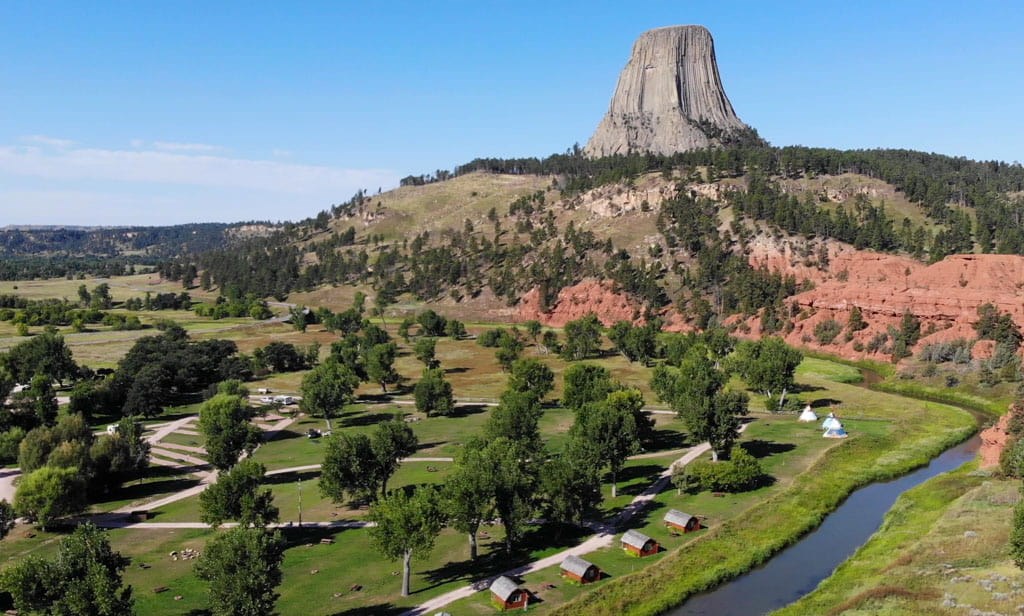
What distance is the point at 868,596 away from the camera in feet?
155

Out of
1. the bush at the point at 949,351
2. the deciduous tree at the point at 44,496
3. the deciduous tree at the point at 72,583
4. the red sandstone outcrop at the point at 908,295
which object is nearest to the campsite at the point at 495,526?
the deciduous tree at the point at 44,496

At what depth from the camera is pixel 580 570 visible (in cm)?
5106

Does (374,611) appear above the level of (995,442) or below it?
below

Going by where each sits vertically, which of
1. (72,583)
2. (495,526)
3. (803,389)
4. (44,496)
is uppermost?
(72,583)

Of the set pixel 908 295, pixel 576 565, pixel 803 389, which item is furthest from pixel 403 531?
pixel 908 295

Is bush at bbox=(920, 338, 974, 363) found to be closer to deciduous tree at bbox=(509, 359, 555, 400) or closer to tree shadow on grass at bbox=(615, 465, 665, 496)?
deciduous tree at bbox=(509, 359, 555, 400)

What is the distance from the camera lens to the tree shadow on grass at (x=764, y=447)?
82.5m

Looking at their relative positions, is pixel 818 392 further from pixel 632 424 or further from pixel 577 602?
pixel 577 602

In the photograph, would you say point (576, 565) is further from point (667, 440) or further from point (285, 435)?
point (285, 435)

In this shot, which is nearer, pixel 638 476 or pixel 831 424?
pixel 638 476

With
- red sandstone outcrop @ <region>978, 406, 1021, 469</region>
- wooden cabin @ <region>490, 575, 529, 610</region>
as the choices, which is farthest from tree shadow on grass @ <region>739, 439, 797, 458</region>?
wooden cabin @ <region>490, 575, 529, 610</region>

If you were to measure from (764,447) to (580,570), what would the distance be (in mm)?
41853

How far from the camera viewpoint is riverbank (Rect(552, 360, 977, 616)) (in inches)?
1980

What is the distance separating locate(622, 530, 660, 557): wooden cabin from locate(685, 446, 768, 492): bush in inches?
577
